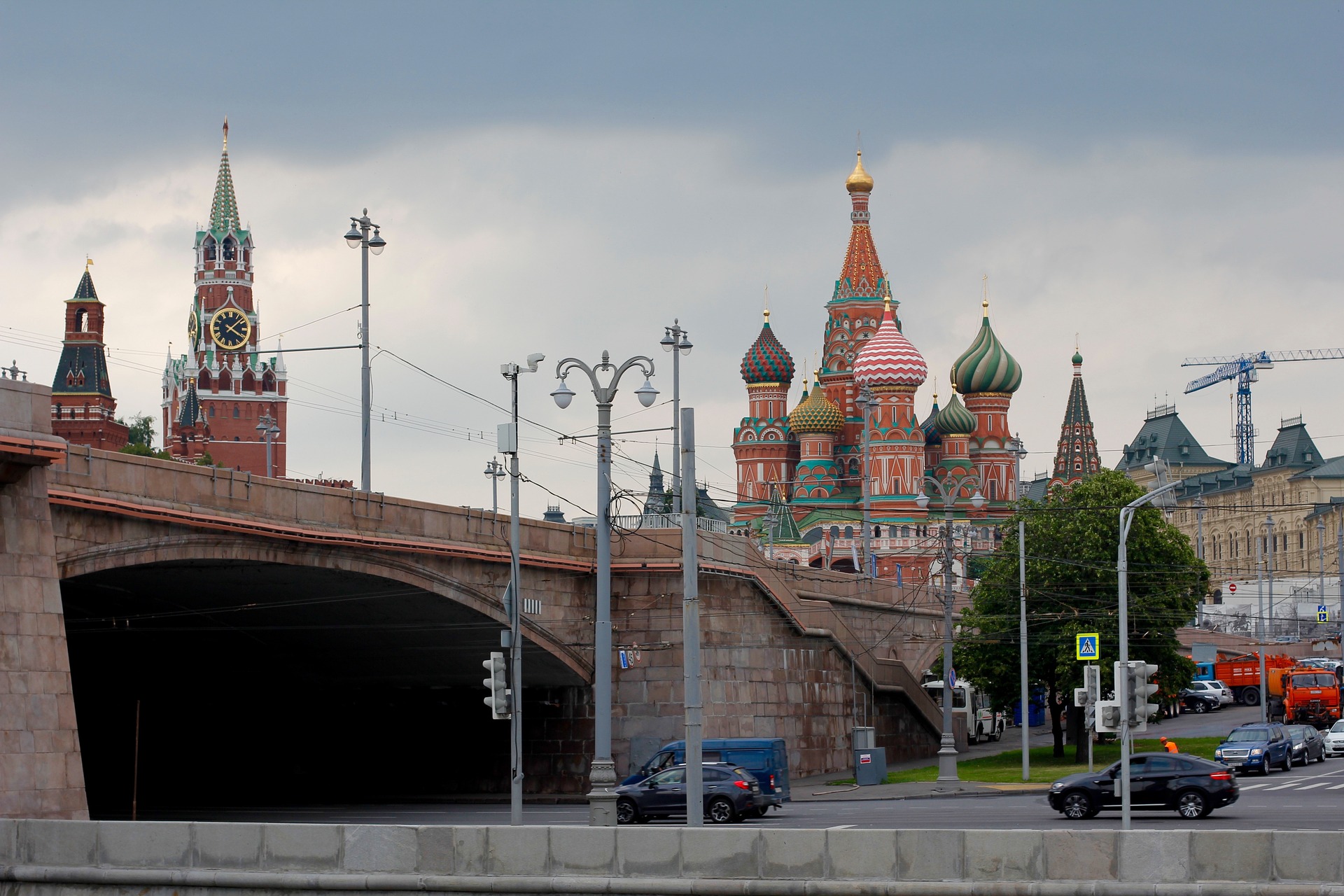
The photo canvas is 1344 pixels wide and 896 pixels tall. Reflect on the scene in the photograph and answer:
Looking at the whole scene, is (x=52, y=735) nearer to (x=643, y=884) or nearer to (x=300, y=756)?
(x=643, y=884)

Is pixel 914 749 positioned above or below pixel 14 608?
below

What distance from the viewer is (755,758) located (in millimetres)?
44562

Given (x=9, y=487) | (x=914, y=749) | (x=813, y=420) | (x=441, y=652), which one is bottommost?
(x=914, y=749)

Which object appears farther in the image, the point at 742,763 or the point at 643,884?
the point at 742,763

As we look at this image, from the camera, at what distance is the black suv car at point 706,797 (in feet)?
128

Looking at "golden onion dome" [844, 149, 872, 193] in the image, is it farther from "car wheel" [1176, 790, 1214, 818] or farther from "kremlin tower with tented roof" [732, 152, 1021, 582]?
"car wheel" [1176, 790, 1214, 818]

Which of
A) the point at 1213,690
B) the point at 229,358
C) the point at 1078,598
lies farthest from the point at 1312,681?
the point at 229,358

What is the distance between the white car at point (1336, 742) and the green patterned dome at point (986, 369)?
96.9 meters

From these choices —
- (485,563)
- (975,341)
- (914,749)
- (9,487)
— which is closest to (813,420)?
(975,341)

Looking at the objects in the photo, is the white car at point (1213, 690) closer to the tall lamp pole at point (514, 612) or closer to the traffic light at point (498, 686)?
the tall lamp pole at point (514, 612)

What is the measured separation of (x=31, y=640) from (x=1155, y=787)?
2257cm

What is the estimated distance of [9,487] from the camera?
30.8 m

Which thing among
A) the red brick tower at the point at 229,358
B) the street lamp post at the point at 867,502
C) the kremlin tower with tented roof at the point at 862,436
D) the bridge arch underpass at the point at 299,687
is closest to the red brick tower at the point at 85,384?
the red brick tower at the point at 229,358

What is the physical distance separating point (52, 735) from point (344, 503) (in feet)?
41.4
